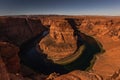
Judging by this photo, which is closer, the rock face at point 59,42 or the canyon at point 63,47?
the canyon at point 63,47

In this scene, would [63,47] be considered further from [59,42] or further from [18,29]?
[18,29]

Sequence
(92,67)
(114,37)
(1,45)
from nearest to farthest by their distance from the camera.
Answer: (1,45) < (92,67) < (114,37)

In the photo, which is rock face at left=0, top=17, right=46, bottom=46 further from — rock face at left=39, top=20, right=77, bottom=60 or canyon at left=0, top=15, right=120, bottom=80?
rock face at left=39, top=20, right=77, bottom=60

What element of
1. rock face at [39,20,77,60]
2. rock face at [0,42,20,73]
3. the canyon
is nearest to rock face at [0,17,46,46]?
the canyon

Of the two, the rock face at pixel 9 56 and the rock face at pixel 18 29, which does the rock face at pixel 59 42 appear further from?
the rock face at pixel 9 56

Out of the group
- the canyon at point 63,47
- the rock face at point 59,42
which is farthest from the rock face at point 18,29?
the rock face at point 59,42

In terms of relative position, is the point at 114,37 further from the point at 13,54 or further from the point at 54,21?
the point at 13,54

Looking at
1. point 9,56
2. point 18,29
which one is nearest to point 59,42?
point 18,29

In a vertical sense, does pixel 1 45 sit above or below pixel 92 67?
above

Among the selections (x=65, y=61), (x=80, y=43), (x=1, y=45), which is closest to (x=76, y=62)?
(x=65, y=61)
